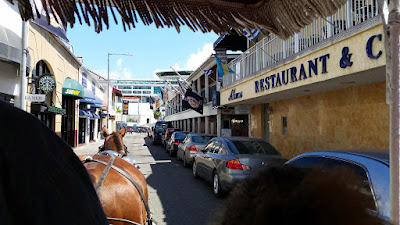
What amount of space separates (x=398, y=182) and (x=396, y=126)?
38 cm

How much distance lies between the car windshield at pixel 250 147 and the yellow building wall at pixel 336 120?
3088 mm

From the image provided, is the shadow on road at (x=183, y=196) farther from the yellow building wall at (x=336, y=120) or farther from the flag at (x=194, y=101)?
the flag at (x=194, y=101)

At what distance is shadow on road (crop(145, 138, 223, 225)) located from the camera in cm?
595

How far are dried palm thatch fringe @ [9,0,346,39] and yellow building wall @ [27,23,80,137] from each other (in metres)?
12.8

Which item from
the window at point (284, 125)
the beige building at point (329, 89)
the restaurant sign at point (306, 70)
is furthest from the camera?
the window at point (284, 125)

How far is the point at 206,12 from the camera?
2037 mm

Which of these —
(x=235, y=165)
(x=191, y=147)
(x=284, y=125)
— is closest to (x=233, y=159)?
(x=235, y=165)

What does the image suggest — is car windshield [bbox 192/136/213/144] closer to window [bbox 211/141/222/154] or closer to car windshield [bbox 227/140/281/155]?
window [bbox 211/141/222/154]

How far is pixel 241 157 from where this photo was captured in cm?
685

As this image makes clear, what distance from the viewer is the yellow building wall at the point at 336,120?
26.2ft

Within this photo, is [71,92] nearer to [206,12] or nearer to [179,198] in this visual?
[179,198]

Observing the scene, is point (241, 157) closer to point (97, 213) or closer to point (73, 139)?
point (97, 213)

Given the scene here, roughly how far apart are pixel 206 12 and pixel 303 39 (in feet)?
26.0

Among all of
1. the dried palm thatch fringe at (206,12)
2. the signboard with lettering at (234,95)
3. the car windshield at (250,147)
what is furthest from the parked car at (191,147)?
the dried palm thatch fringe at (206,12)
